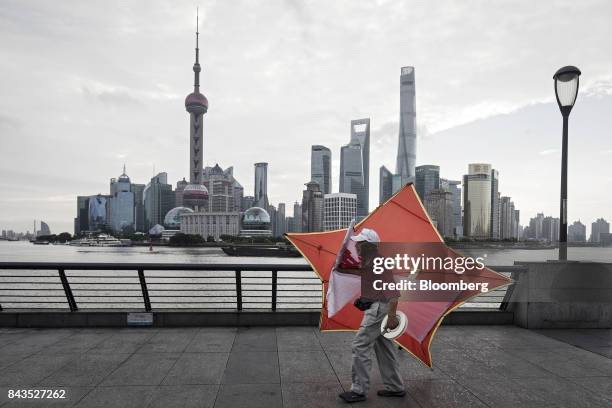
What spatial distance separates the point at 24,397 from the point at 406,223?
A: 5482 mm

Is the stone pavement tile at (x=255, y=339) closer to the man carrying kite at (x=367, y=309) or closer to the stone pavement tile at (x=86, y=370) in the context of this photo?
the stone pavement tile at (x=86, y=370)

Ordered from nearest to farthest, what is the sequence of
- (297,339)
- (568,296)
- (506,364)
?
(506,364)
(297,339)
(568,296)

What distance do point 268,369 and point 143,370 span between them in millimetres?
1883

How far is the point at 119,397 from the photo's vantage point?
4930mm

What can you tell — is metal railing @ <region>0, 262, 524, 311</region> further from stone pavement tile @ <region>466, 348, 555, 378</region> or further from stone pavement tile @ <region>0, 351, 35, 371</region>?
stone pavement tile @ <region>0, 351, 35, 371</region>

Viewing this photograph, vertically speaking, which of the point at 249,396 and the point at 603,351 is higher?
the point at 249,396

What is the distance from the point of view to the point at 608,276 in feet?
27.9

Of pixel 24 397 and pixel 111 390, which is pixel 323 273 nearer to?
pixel 111 390

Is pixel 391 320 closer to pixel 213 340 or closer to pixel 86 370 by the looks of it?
pixel 213 340

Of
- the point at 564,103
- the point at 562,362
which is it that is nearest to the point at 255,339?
the point at 562,362

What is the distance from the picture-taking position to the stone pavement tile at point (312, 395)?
4.79 m

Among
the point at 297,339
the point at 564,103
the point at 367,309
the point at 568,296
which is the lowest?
the point at 297,339

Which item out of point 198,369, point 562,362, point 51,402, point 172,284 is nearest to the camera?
point 51,402

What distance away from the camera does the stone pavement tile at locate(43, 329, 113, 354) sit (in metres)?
6.70
